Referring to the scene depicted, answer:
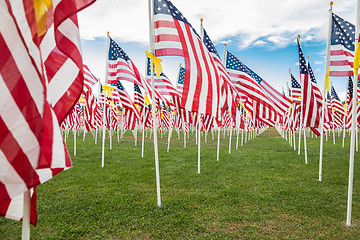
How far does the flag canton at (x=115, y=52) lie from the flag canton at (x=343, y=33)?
25.7 feet

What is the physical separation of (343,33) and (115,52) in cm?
875

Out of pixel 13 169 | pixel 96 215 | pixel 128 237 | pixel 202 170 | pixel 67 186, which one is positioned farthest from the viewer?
pixel 202 170

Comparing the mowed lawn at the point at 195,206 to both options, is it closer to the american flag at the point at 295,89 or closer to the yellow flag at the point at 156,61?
the yellow flag at the point at 156,61

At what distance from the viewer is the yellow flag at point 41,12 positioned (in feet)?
8.24

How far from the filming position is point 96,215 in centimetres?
614

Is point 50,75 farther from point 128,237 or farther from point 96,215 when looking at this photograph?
point 96,215

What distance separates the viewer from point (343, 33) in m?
7.23

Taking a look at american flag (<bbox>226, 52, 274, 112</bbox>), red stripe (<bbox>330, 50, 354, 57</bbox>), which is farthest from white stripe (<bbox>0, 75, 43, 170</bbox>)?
american flag (<bbox>226, 52, 274, 112</bbox>)

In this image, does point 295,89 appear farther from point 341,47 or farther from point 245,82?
point 341,47

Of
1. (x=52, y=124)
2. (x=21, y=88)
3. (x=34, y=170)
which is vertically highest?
(x=21, y=88)

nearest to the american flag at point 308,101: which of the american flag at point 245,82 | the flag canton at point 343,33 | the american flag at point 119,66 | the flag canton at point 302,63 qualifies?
the flag canton at point 302,63

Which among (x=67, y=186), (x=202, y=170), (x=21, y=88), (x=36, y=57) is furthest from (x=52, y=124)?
(x=202, y=170)

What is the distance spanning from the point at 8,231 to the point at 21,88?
176 inches

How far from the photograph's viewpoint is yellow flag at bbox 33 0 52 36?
251 cm
